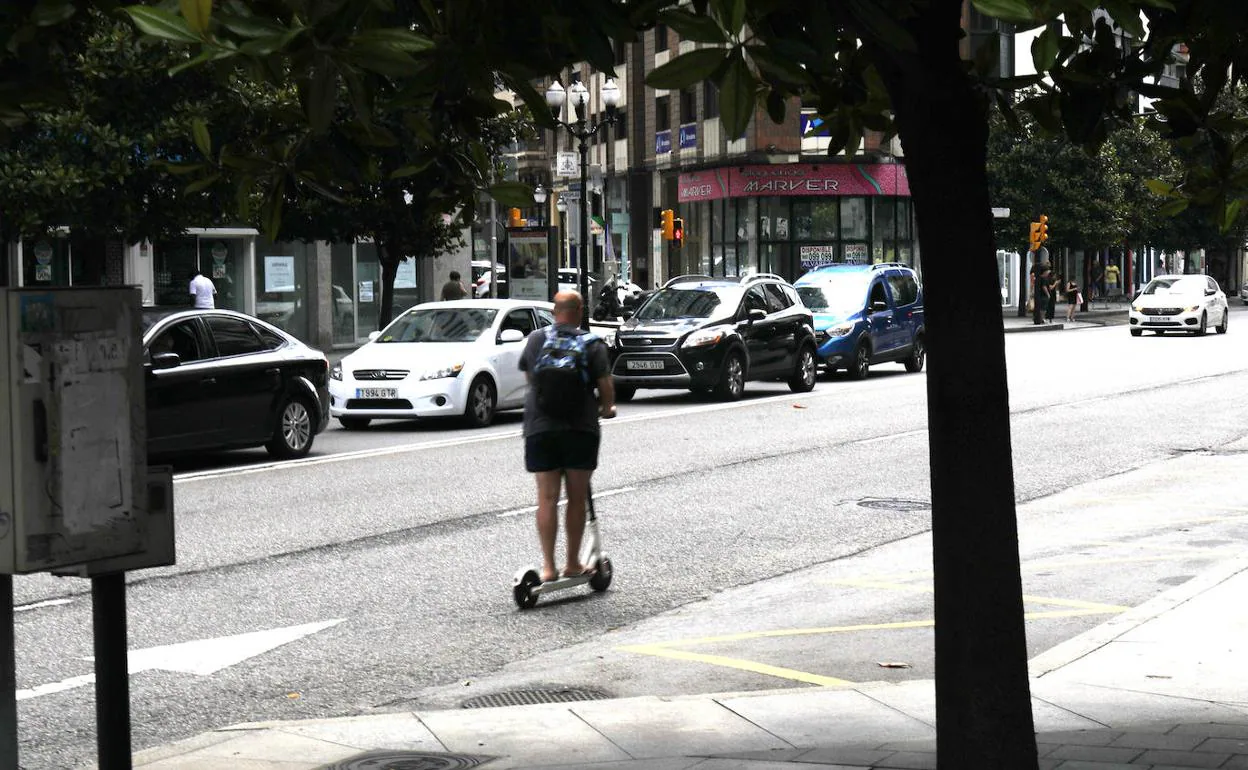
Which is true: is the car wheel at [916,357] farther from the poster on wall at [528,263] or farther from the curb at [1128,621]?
the curb at [1128,621]

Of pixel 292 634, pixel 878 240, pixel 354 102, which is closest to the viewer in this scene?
pixel 354 102

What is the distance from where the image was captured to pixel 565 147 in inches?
2891

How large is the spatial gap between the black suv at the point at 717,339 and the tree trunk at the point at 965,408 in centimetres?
1901

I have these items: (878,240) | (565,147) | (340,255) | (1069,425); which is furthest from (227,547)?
(565,147)

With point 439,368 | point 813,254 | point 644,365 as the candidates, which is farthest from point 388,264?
point 813,254

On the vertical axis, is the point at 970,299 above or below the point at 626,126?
below

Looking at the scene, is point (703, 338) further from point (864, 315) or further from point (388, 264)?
point (388, 264)

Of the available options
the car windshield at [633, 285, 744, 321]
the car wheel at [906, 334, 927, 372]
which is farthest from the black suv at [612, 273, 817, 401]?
the car wheel at [906, 334, 927, 372]

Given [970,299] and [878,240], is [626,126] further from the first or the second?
[970,299]

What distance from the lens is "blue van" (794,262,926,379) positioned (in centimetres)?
2875

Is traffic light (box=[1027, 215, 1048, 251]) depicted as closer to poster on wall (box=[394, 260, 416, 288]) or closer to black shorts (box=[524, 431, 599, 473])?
poster on wall (box=[394, 260, 416, 288])

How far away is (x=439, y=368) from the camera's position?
66.4 ft

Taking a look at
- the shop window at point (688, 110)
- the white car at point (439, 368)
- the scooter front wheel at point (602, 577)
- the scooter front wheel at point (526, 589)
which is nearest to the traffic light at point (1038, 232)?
the shop window at point (688, 110)

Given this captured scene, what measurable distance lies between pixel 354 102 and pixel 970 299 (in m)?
2.01
